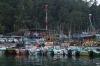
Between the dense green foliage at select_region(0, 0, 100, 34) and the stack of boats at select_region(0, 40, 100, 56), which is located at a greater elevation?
the dense green foliage at select_region(0, 0, 100, 34)

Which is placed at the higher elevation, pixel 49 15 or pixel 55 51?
pixel 49 15

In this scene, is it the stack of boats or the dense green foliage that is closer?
the stack of boats

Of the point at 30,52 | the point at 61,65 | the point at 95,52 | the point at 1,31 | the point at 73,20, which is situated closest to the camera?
the point at 61,65

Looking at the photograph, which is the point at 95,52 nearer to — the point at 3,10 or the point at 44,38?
the point at 44,38

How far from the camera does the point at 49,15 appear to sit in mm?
136500

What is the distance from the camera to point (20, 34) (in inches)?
3900

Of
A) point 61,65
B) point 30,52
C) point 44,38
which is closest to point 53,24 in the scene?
point 44,38

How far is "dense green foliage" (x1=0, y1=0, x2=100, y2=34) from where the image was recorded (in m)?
118

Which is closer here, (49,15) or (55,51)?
(55,51)

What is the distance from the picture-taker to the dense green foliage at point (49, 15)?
118 meters

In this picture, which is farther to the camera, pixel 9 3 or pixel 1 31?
pixel 9 3

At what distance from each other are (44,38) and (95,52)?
31.6 m

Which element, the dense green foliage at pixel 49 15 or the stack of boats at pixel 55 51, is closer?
the stack of boats at pixel 55 51

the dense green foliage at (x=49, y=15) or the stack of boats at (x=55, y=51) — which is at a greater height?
the dense green foliage at (x=49, y=15)
